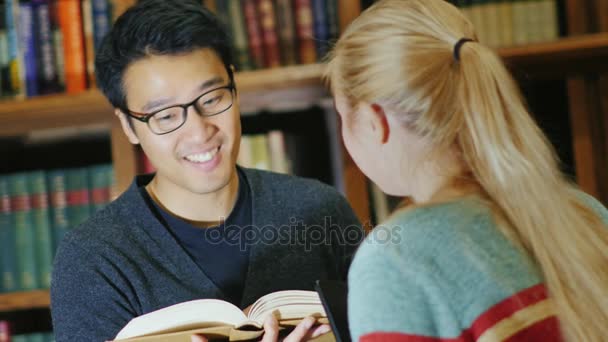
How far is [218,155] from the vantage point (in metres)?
1.25

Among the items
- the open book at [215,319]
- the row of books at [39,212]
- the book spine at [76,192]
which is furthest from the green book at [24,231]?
the open book at [215,319]

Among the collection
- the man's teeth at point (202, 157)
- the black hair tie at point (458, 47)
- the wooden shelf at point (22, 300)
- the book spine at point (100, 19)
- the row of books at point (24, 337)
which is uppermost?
the book spine at point (100, 19)

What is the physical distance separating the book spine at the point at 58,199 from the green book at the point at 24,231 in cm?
6

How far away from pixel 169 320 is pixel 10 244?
0.96 metres

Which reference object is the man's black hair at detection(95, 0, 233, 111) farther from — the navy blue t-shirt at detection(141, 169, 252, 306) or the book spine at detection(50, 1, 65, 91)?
the book spine at detection(50, 1, 65, 91)

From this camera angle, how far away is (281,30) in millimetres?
1637

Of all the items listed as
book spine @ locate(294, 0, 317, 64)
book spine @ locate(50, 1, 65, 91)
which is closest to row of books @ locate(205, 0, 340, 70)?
A: book spine @ locate(294, 0, 317, 64)

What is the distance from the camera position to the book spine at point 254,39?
163 cm

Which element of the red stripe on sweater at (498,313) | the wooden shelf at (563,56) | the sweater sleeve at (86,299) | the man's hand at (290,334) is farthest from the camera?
the wooden shelf at (563,56)

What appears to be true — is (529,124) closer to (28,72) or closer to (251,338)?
(251,338)

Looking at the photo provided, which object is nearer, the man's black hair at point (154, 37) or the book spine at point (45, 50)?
the man's black hair at point (154, 37)

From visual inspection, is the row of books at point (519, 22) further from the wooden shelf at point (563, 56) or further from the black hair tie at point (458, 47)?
the black hair tie at point (458, 47)

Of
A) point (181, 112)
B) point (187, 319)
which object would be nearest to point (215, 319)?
point (187, 319)

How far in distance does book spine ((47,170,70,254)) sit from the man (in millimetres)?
464
